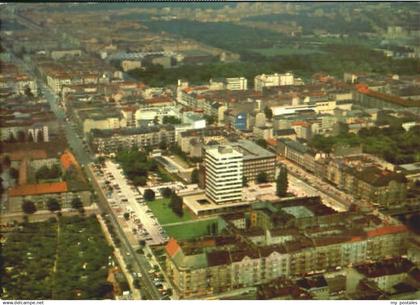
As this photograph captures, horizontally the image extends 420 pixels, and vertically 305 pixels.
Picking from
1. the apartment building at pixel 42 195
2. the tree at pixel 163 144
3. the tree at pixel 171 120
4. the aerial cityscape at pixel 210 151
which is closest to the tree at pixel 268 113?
the aerial cityscape at pixel 210 151

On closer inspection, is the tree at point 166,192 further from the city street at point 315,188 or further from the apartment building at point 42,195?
the city street at point 315,188

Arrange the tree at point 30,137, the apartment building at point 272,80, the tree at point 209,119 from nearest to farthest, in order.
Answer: the tree at point 30,137 → the tree at point 209,119 → the apartment building at point 272,80

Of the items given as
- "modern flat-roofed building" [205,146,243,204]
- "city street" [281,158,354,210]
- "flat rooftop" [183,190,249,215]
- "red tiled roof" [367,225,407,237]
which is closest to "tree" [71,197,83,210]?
"flat rooftop" [183,190,249,215]

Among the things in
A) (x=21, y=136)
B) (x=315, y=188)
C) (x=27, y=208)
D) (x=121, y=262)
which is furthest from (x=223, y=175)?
(x=21, y=136)

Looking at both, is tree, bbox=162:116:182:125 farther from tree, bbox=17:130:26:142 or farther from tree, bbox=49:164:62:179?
tree, bbox=49:164:62:179

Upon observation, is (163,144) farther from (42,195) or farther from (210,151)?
(42,195)
